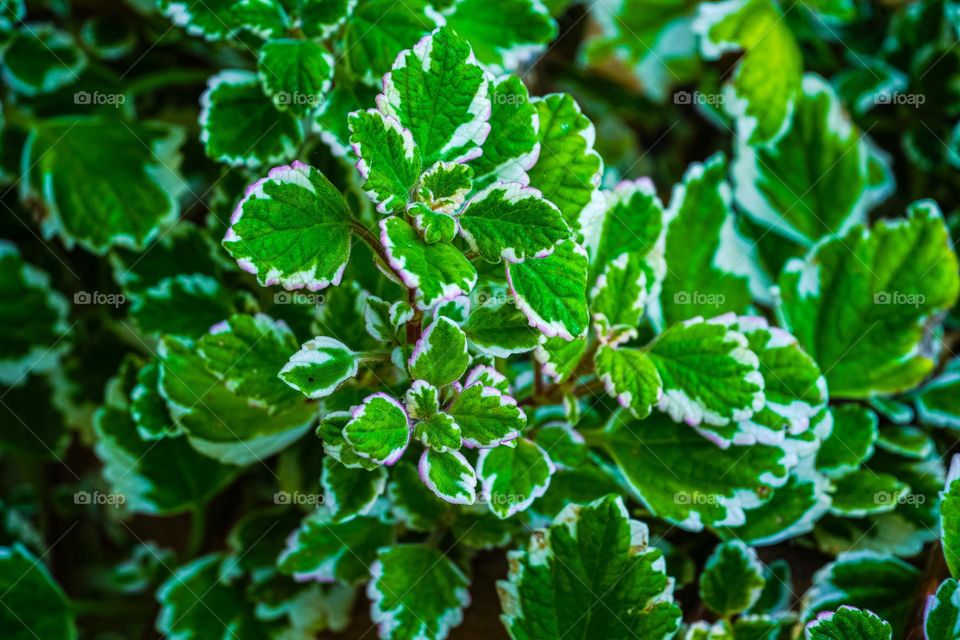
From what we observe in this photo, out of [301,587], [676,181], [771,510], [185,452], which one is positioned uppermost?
[676,181]

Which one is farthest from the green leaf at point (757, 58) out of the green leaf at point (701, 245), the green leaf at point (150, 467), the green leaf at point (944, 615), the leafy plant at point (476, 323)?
the green leaf at point (150, 467)

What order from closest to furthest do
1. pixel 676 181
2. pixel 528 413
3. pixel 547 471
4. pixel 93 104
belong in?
pixel 547 471 < pixel 528 413 < pixel 93 104 < pixel 676 181

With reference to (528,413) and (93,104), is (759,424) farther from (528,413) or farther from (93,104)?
(93,104)

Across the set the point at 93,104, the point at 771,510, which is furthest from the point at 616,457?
the point at 93,104

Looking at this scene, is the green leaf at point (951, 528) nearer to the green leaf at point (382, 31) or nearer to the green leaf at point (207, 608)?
the green leaf at point (382, 31)

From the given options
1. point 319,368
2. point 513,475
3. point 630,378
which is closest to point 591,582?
point 513,475

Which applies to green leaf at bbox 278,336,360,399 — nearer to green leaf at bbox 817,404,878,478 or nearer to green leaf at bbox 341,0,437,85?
green leaf at bbox 341,0,437,85
